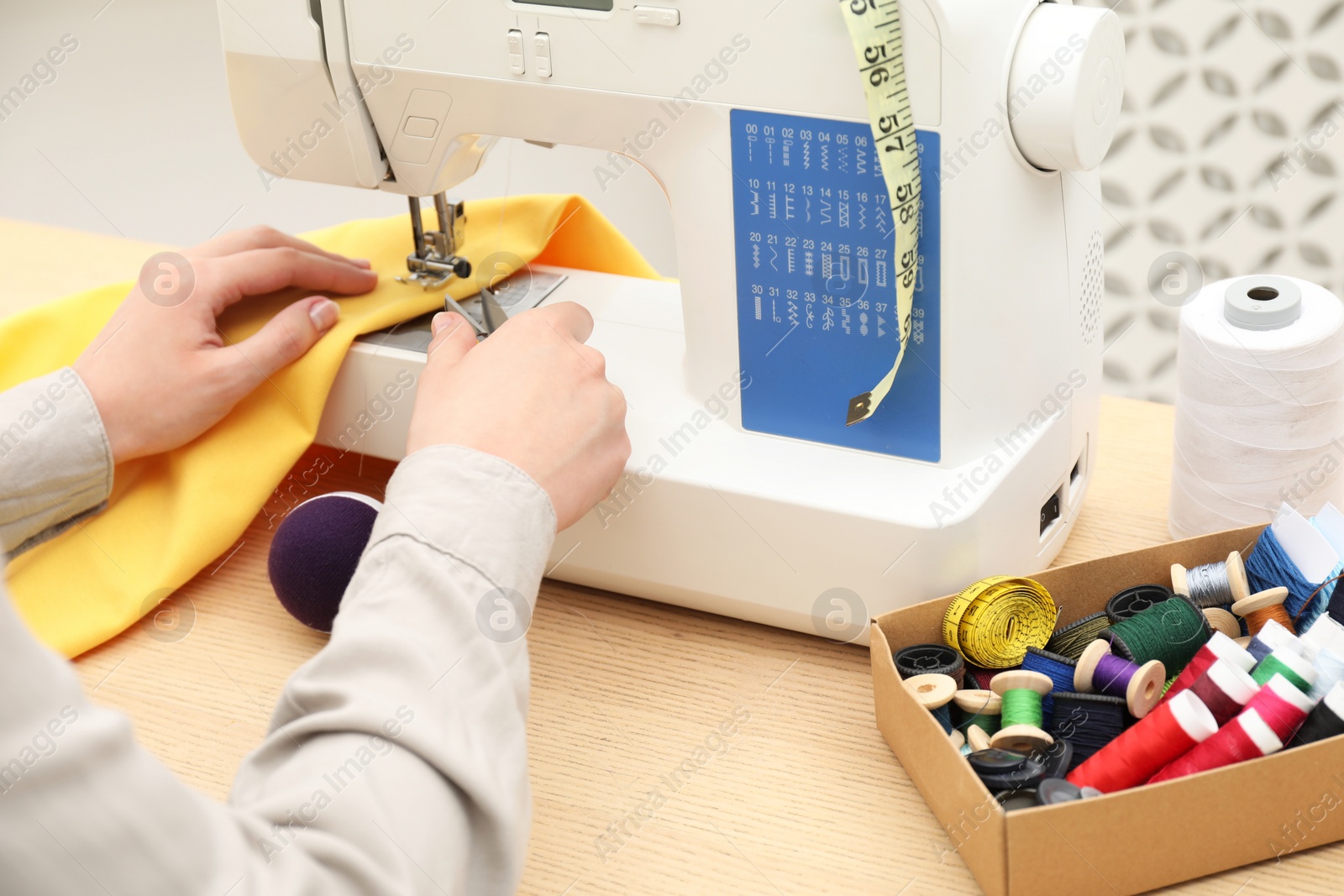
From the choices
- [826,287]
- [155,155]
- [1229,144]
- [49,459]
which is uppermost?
[826,287]

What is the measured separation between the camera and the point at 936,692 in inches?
33.8

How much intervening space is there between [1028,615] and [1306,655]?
0.18 m

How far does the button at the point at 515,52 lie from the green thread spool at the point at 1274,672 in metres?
0.68

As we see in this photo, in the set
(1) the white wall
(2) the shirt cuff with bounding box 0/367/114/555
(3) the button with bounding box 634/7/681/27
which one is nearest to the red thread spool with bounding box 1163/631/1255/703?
(3) the button with bounding box 634/7/681/27

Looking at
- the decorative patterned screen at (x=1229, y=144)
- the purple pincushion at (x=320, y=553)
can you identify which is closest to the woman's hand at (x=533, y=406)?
the purple pincushion at (x=320, y=553)

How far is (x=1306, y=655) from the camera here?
80 cm

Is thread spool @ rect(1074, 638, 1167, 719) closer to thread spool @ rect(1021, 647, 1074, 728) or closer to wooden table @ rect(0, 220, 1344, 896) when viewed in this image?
thread spool @ rect(1021, 647, 1074, 728)

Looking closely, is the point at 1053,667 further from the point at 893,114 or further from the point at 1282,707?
the point at 893,114

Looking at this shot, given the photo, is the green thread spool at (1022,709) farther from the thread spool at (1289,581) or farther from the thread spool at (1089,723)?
the thread spool at (1289,581)

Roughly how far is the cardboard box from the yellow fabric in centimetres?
60

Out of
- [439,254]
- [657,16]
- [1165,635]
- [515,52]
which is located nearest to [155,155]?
[439,254]

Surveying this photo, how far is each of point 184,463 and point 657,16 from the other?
0.56m

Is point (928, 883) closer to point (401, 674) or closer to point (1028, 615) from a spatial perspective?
point (1028, 615)

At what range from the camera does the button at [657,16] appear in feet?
3.00
